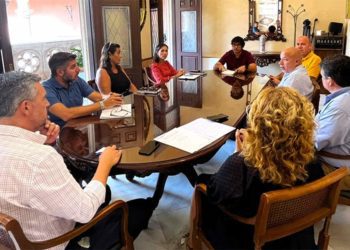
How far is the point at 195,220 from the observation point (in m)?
1.53

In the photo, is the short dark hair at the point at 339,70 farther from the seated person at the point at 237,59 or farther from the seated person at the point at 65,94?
the seated person at the point at 237,59

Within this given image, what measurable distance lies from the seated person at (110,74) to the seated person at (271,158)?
2.15m

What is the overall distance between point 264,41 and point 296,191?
16.5ft

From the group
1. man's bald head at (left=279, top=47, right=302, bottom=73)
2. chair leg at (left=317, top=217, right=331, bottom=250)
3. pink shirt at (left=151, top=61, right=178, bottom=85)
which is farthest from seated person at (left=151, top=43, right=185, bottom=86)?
chair leg at (left=317, top=217, right=331, bottom=250)

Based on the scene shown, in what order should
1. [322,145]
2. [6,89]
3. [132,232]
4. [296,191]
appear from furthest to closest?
[322,145] → [132,232] → [6,89] → [296,191]

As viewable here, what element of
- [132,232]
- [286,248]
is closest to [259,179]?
[286,248]

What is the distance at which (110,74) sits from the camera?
339 centimetres

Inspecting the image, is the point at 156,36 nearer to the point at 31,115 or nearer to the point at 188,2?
the point at 188,2

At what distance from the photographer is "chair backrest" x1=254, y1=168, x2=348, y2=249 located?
1149 millimetres

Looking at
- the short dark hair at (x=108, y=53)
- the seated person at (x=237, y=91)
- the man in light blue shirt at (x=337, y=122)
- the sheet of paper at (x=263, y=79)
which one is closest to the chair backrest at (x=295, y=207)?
the man in light blue shirt at (x=337, y=122)

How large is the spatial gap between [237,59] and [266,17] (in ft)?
5.59

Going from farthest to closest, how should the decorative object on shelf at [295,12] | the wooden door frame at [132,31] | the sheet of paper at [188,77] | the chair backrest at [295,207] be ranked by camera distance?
the decorative object on shelf at [295,12], the wooden door frame at [132,31], the sheet of paper at [188,77], the chair backrest at [295,207]

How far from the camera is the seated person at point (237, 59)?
175 inches

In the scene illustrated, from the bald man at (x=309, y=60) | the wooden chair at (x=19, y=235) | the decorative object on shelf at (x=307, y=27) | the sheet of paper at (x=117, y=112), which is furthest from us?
the decorative object on shelf at (x=307, y=27)
